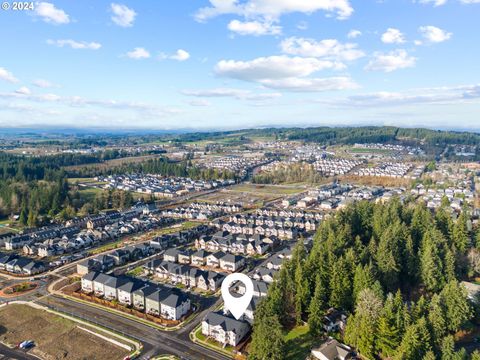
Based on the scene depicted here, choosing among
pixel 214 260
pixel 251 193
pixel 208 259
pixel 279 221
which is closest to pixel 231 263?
pixel 214 260

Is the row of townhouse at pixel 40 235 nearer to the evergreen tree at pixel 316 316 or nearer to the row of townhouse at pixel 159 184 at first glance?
the row of townhouse at pixel 159 184

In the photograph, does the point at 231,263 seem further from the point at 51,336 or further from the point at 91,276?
the point at 51,336

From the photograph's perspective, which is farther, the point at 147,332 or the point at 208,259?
the point at 208,259

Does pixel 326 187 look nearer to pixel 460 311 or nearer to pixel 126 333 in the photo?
pixel 460 311

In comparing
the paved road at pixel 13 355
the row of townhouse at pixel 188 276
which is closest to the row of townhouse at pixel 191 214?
the row of townhouse at pixel 188 276

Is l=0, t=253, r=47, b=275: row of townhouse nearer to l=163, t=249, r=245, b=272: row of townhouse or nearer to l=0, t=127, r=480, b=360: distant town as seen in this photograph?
l=0, t=127, r=480, b=360: distant town

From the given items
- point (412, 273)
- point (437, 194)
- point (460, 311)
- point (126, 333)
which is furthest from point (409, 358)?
point (437, 194)

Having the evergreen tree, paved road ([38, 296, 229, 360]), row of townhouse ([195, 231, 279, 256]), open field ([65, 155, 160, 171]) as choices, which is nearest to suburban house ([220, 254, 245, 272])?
row of townhouse ([195, 231, 279, 256])
